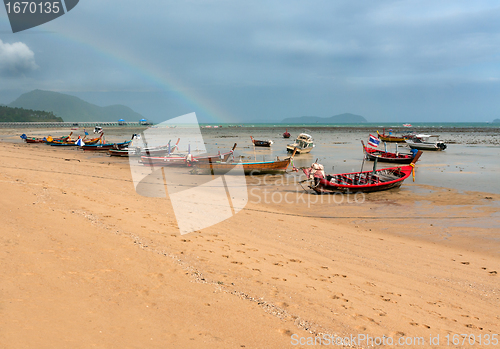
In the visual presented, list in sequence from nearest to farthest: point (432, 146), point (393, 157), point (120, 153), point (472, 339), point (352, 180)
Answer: point (472, 339), point (352, 180), point (393, 157), point (120, 153), point (432, 146)

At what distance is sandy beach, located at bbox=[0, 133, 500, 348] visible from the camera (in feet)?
11.7

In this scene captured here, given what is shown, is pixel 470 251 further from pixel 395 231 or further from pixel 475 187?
pixel 475 187

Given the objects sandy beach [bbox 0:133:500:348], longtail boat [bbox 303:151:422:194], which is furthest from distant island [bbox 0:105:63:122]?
longtail boat [bbox 303:151:422:194]

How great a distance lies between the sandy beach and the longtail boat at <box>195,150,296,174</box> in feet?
42.2

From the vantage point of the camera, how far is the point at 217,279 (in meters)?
5.14

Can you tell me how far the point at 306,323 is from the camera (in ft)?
13.5

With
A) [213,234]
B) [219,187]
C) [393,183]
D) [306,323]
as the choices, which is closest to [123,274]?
[306,323]

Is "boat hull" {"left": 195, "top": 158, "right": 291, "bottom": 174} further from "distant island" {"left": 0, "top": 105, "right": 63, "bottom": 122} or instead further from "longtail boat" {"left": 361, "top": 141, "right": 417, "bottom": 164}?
"distant island" {"left": 0, "top": 105, "right": 63, "bottom": 122}

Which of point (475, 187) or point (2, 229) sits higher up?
point (2, 229)

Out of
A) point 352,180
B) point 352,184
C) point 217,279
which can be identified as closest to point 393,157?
point 352,180

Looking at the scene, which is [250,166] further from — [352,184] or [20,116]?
[20,116]

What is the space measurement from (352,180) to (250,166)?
26.7 feet

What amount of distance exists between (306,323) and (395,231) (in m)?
8.47

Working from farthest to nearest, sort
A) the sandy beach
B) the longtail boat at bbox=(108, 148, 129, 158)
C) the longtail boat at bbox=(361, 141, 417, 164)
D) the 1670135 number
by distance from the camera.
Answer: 1. the longtail boat at bbox=(108, 148, 129, 158)
2. the longtail boat at bbox=(361, 141, 417, 164)
3. the 1670135 number
4. the sandy beach
